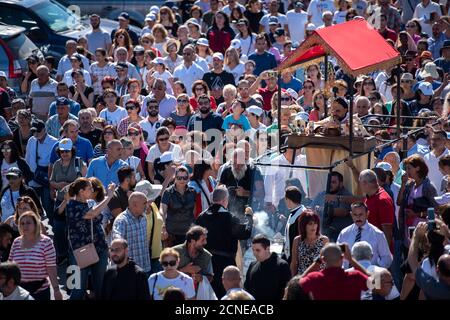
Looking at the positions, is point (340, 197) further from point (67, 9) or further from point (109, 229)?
point (67, 9)

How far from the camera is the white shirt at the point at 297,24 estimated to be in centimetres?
2347

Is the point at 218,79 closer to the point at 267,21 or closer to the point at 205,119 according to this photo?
the point at 205,119

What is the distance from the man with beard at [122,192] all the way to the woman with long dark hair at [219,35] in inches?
351

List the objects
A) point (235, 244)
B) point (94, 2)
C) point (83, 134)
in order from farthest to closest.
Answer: point (94, 2)
point (83, 134)
point (235, 244)

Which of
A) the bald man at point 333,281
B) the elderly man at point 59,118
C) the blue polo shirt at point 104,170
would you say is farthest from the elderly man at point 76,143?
the bald man at point 333,281

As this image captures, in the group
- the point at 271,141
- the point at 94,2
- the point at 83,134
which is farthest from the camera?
the point at 94,2

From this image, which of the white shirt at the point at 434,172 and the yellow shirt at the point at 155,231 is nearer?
the yellow shirt at the point at 155,231

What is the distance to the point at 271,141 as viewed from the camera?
16.0 metres

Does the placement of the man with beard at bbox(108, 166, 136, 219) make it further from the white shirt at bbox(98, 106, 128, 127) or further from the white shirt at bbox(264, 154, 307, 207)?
the white shirt at bbox(98, 106, 128, 127)

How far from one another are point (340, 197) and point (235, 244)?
1287 millimetres

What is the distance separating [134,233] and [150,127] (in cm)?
475

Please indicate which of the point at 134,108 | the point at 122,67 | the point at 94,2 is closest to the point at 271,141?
the point at 134,108

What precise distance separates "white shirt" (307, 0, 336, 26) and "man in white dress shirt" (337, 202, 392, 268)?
11568 mm

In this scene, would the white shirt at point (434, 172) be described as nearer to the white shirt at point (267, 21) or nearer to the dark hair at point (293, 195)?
the dark hair at point (293, 195)
